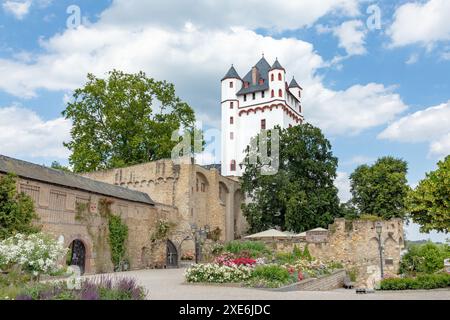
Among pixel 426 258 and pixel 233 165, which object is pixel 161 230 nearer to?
pixel 426 258

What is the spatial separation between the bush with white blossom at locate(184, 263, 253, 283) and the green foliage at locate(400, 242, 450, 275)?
37.8 feet

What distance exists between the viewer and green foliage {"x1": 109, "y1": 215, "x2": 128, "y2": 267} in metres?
25.0

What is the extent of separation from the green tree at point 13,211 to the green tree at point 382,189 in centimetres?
2970

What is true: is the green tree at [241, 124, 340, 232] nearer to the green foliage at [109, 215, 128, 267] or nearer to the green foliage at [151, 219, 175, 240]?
the green foliage at [151, 219, 175, 240]

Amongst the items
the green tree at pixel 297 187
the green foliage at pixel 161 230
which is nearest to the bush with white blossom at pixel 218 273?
the green foliage at pixel 161 230

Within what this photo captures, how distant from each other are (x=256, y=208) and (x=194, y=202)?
5294 mm

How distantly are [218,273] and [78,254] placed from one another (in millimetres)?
10176

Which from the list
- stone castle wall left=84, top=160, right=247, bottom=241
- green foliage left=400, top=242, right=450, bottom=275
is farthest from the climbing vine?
green foliage left=400, top=242, right=450, bottom=275

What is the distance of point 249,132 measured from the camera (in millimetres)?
58938

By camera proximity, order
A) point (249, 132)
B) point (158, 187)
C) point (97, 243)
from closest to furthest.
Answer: point (97, 243) < point (158, 187) < point (249, 132)

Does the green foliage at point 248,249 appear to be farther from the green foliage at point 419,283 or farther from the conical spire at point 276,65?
the conical spire at point 276,65

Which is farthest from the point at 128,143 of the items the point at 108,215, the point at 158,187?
the point at 108,215

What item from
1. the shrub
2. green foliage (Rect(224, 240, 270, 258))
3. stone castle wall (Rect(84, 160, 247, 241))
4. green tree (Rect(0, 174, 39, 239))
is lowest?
the shrub
